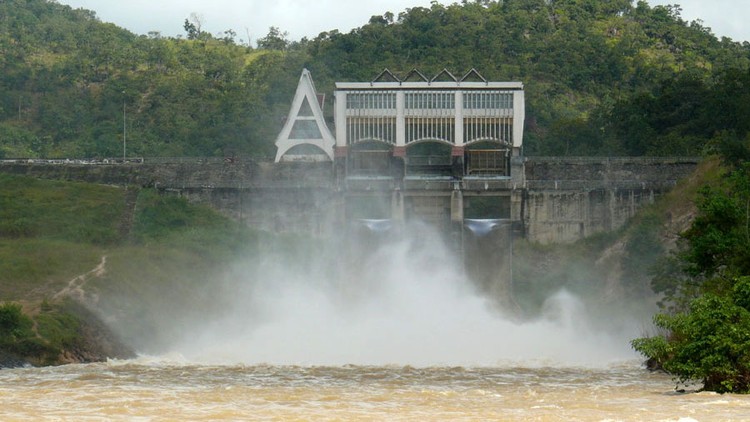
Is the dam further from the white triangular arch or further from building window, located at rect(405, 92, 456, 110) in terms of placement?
the white triangular arch

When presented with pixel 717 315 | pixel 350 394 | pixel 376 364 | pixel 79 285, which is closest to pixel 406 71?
pixel 79 285

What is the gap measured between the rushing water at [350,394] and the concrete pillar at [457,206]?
106 ft

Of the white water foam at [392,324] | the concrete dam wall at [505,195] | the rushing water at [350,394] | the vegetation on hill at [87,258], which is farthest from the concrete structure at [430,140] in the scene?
the rushing water at [350,394]

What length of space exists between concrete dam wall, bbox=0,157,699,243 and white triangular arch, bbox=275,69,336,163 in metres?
3.32

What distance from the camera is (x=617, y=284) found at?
10019cm

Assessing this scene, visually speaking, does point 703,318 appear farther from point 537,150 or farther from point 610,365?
point 537,150

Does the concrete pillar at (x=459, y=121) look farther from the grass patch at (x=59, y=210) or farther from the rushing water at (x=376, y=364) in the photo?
the grass patch at (x=59, y=210)

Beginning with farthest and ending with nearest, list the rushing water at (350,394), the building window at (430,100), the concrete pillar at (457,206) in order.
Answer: the building window at (430,100), the concrete pillar at (457,206), the rushing water at (350,394)

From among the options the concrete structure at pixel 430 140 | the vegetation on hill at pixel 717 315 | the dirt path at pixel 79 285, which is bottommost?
the dirt path at pixel 79 285

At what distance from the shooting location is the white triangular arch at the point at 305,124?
111375 millimetres

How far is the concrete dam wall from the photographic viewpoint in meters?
106

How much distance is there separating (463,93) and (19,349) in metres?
44.2

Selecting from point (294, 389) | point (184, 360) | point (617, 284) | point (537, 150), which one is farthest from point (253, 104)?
point (294, 389)

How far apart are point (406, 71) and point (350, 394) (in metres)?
88.0
